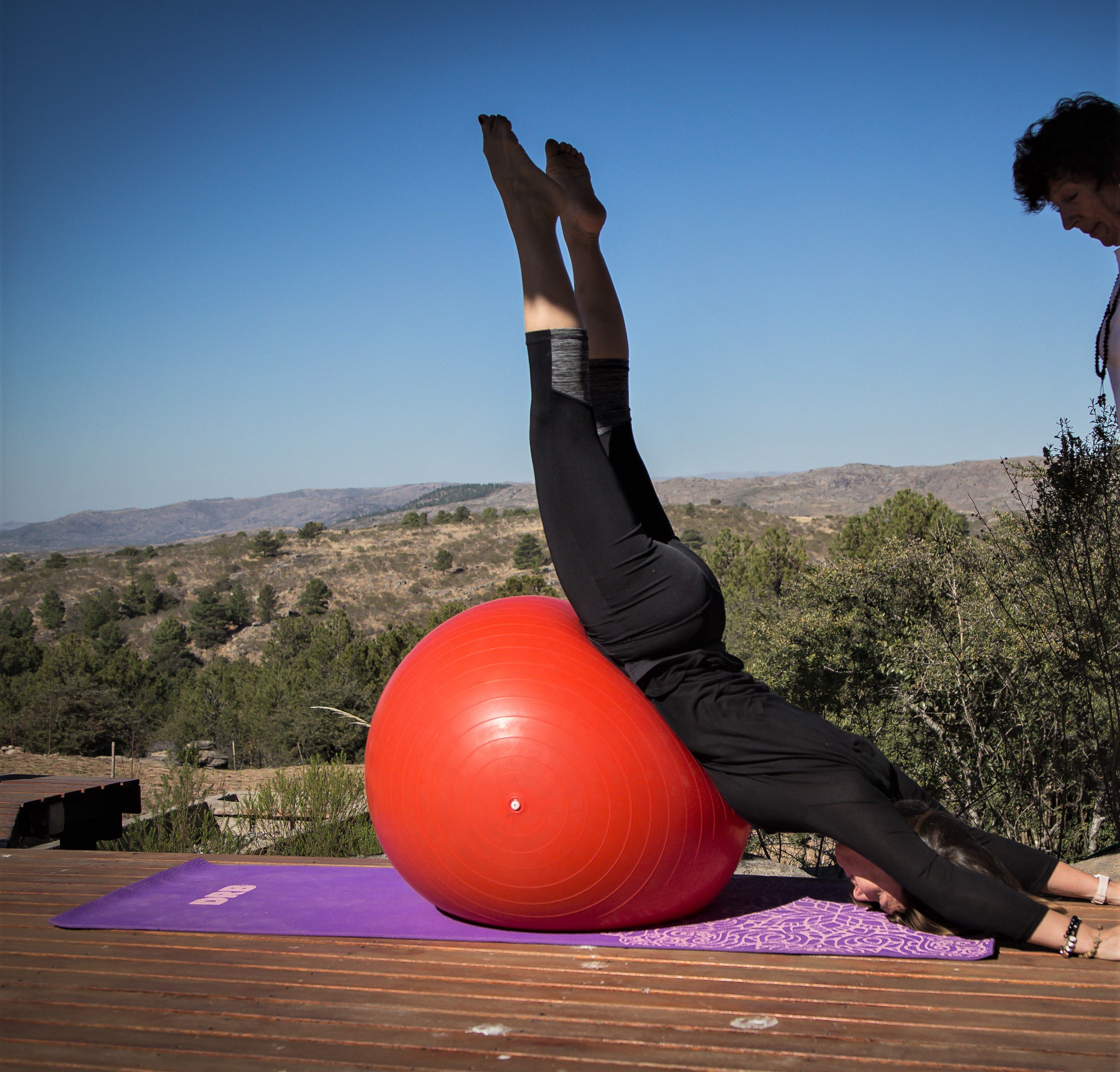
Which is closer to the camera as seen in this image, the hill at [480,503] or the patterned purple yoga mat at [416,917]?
the patterned purple yoga mat at [416,917]

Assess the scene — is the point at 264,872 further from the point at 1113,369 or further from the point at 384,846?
the point at 1113,369

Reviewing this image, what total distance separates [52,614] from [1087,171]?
41742 mm

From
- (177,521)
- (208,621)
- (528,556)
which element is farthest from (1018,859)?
(177,521)

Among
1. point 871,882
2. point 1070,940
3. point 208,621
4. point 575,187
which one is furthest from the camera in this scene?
point 208,621

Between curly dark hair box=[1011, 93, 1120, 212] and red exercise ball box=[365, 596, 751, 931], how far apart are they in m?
1.92

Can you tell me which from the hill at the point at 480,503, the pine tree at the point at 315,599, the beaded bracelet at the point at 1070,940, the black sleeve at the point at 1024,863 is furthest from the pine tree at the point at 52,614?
the beaded bracelet at the point at 1070,940

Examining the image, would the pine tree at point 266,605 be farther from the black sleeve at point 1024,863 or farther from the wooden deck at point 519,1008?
the black sleeve at point 1024,863

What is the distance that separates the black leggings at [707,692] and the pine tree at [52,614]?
3952 cm

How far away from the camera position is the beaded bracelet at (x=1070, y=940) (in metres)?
2.52

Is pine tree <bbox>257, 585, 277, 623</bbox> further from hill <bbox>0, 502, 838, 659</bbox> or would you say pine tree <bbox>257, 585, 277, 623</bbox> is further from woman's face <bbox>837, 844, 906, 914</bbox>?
woman's face <bbox>837, 844, 906, 914</bbox>

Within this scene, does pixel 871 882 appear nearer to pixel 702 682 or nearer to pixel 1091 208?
pixel 702 682

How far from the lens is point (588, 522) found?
9.03 feet

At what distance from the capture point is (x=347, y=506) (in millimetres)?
186250

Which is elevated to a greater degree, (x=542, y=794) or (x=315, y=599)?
(x=542, y=794)
